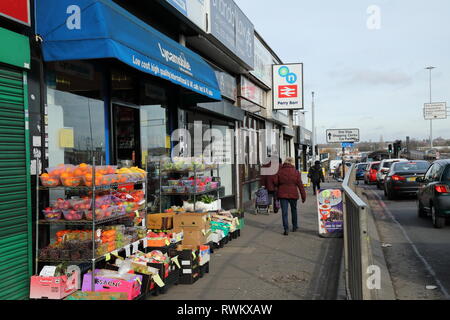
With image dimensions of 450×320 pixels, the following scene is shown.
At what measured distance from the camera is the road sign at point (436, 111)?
52.8m

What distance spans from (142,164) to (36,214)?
140 inches

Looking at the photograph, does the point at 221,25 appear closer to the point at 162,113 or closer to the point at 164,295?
the point at 162,113

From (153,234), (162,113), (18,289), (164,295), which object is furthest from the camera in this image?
(162,113)

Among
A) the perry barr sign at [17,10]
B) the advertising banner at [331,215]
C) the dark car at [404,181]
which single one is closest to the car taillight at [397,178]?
the dark car at [404,181]

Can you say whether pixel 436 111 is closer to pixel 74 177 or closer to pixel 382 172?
pixel 382 172

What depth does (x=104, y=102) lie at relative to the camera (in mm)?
7727

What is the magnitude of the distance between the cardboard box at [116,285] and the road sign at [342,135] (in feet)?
71.6

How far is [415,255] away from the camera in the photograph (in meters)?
8.48

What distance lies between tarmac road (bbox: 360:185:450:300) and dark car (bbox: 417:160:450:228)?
0.35 metres

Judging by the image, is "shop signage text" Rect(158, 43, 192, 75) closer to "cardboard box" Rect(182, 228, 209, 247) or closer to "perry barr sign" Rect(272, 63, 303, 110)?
"cardboard box" Rect(182, 228, 209, 247)

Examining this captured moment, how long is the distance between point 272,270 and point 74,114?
3.92m

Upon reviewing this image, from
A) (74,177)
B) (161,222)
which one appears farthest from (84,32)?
(161,222)

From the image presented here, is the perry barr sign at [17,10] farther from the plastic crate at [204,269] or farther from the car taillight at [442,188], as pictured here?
the car taillight at [442,188]
